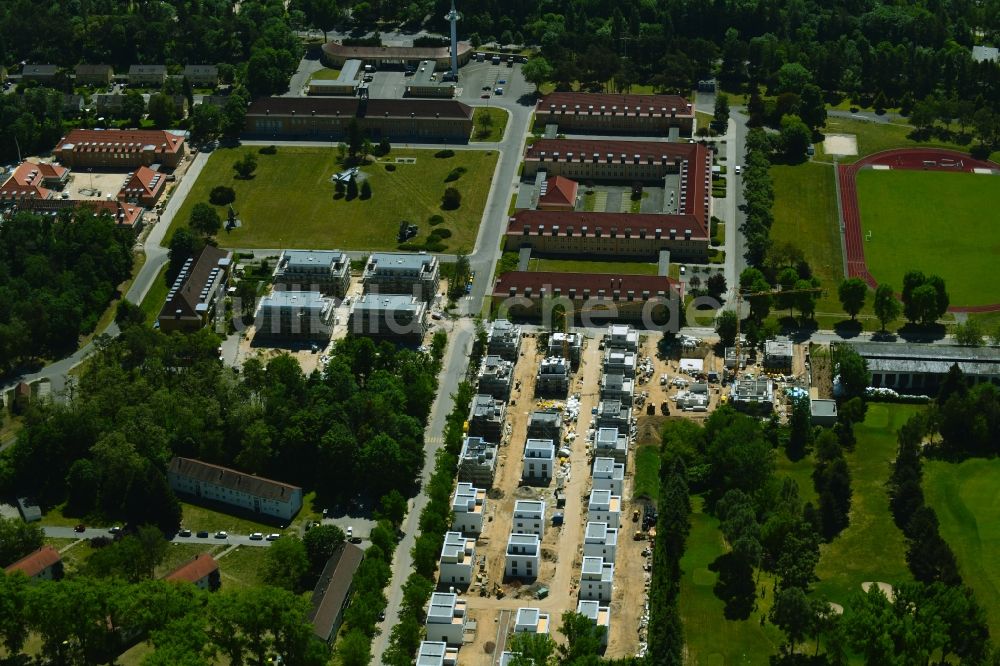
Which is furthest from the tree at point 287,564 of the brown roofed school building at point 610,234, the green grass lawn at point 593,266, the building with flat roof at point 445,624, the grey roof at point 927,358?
the brown roofed school building at point 610,234

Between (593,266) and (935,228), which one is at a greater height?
(593,266)

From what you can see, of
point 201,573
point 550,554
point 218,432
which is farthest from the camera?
point 218,432

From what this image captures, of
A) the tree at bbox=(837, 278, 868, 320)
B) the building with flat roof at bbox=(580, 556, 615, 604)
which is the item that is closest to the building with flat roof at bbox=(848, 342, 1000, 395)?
the tree at bbox=(837, 278, 868, 320)

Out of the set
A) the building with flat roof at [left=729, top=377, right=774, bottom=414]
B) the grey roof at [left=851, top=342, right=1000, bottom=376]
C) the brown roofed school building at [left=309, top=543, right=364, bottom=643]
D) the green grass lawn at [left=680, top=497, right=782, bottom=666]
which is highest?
the brown roofed school building at [left=309, top=543, right=364, bottom=643]

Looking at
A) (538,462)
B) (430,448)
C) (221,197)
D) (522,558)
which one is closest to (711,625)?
(522,558)

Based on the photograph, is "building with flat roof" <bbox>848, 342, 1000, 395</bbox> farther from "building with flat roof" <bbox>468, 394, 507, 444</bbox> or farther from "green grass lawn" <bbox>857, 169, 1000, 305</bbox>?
"building with flat roof" <bbox>468, 394, 507, 444</bbox>

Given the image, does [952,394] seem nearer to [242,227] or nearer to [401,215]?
[401,215]

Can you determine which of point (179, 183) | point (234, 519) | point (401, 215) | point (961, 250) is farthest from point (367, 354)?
point (961, 250)

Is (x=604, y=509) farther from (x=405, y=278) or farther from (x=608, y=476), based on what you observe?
(x=405, y=278)
